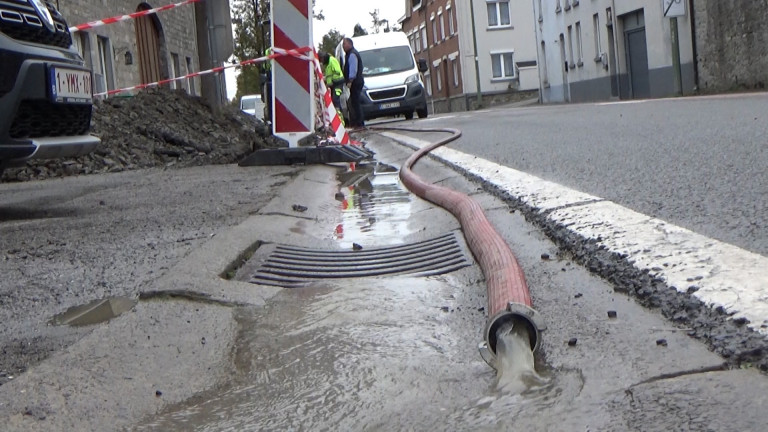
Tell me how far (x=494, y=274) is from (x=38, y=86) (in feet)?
11.5

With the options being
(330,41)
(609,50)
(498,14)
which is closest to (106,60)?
(609,50)

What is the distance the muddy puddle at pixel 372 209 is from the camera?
462 centimetres

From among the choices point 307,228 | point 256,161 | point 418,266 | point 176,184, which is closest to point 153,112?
point 256,161

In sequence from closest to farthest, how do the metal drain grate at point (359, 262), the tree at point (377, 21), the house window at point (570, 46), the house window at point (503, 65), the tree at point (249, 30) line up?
the metal drain grate at point (359, 262)
the house window at point (570, 46)
the tree at point (249, 30)
the house window at point (503, 65)
the tree at point (377, 21)

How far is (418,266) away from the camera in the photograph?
3691 millimetres

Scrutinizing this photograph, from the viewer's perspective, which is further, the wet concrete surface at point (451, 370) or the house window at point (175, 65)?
the house window at point (175, 65)

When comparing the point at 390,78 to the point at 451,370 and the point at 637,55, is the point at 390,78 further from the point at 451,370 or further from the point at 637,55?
the point at 451,370

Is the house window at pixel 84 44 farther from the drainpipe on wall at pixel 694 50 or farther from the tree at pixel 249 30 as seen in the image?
the tree at pixel 249 30

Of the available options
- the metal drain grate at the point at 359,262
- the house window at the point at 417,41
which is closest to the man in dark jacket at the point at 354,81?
the metal drain grate at the point at 359,262

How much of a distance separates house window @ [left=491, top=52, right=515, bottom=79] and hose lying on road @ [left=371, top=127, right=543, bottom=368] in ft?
168

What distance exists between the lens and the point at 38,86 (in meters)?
5.56

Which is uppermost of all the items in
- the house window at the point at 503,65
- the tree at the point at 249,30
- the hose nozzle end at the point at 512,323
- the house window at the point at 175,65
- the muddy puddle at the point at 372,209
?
the tree at the point at 249,30

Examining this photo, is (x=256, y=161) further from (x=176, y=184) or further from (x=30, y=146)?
(x=30, y=146)

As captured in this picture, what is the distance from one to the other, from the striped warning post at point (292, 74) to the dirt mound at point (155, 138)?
A: 136cm
